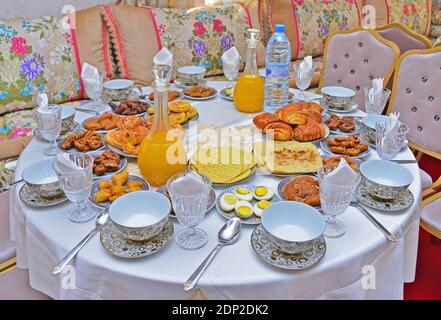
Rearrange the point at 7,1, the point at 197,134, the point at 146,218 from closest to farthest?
the point at 146,218, the point at 197,134, the point at 7,1

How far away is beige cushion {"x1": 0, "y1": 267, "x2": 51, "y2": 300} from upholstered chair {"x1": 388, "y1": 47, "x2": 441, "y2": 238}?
Answer: 1380 mm

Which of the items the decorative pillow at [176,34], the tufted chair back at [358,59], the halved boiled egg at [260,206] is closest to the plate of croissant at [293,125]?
the halved boiled egg at [260,206]

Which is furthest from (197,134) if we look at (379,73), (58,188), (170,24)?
(170,24)

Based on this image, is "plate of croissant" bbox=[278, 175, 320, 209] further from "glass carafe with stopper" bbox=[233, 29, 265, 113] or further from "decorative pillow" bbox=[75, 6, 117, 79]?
"decorative pillow" bbox=[75, 6, 117, 79]

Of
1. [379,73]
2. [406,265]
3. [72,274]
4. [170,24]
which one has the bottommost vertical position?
[406,265]

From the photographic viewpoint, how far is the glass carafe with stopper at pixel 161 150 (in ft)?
3.60

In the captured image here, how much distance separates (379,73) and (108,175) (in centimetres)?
147

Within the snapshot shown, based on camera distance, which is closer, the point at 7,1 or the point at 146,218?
the point at 146,218

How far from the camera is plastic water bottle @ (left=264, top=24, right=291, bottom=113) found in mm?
1644

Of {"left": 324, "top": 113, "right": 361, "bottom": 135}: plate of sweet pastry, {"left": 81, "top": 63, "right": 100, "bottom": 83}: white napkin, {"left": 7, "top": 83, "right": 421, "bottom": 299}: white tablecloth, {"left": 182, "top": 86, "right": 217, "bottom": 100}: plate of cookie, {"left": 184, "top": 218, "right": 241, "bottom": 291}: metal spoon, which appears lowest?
{"left": 7, "top": 83, "right": 421, "bottom": 299}: white tablecloth

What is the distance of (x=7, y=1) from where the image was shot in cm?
243

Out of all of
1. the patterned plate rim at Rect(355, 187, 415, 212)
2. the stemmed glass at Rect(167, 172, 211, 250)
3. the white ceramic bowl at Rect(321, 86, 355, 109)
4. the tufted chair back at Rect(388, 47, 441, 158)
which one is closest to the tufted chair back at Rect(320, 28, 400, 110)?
the tufted chair back at Rect(388, 47, 441, 158)
